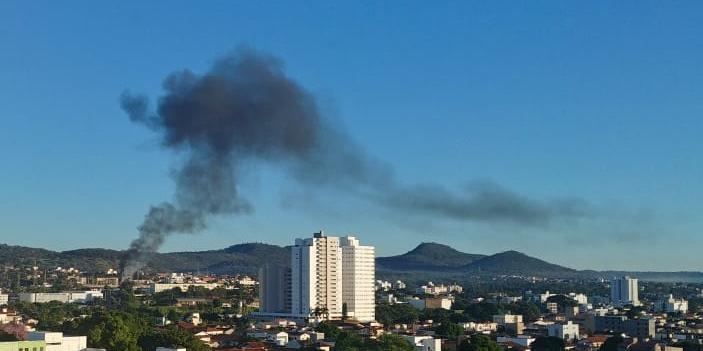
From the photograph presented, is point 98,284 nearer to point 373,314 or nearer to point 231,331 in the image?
point 373,314

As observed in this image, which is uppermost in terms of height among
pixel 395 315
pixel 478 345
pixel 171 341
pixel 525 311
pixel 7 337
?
pixel 7 337

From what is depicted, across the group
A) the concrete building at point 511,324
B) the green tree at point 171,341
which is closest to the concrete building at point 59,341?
the green tree at point 171,341

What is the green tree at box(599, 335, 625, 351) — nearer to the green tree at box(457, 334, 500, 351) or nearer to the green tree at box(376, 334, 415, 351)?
the green tree at box(457, 334, 500, 351)

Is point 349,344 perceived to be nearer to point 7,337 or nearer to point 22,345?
point 7,337

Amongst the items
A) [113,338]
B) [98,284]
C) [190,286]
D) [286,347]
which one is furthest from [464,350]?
[98,284]

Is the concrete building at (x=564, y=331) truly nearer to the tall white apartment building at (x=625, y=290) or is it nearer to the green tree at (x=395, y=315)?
the green tree at (x=395, y=315)

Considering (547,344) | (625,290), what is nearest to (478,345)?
(547,344)

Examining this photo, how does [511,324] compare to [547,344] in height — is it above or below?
above
